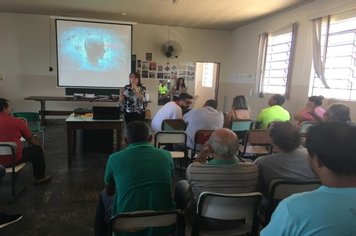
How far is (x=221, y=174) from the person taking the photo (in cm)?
172

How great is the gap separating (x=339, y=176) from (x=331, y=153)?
8cm

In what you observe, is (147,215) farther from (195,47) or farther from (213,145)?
(195,47)

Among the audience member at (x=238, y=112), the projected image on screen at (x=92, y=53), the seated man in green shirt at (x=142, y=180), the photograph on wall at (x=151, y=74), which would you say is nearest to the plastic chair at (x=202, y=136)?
the audience member at (x=238, y=112)

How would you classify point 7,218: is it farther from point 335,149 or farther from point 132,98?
point 335,149

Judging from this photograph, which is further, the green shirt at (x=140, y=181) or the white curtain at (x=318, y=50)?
the white curtain at (x=318, y=50)

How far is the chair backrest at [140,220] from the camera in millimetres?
1472

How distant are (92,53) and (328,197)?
7039 mm

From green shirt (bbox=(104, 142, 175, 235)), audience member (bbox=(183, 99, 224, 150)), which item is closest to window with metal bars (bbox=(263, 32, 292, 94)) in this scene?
audience member (bbox=(183, 99, 224, 150))

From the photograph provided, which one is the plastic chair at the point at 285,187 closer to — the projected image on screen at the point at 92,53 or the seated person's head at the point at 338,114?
the seated person's head at the point at 338,114

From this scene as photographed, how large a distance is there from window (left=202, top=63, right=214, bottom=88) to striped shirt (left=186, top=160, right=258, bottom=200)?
319 inches

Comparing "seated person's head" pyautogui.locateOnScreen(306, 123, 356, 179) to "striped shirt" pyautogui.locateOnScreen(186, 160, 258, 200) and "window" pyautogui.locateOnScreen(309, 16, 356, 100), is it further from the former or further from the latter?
"window" pyautogui.locateOnScreen(309, 16, 356, 100)

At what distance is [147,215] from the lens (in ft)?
4.84

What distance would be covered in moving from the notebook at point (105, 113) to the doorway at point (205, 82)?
17.5 feet

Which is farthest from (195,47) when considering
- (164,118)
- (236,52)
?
(164,118)
